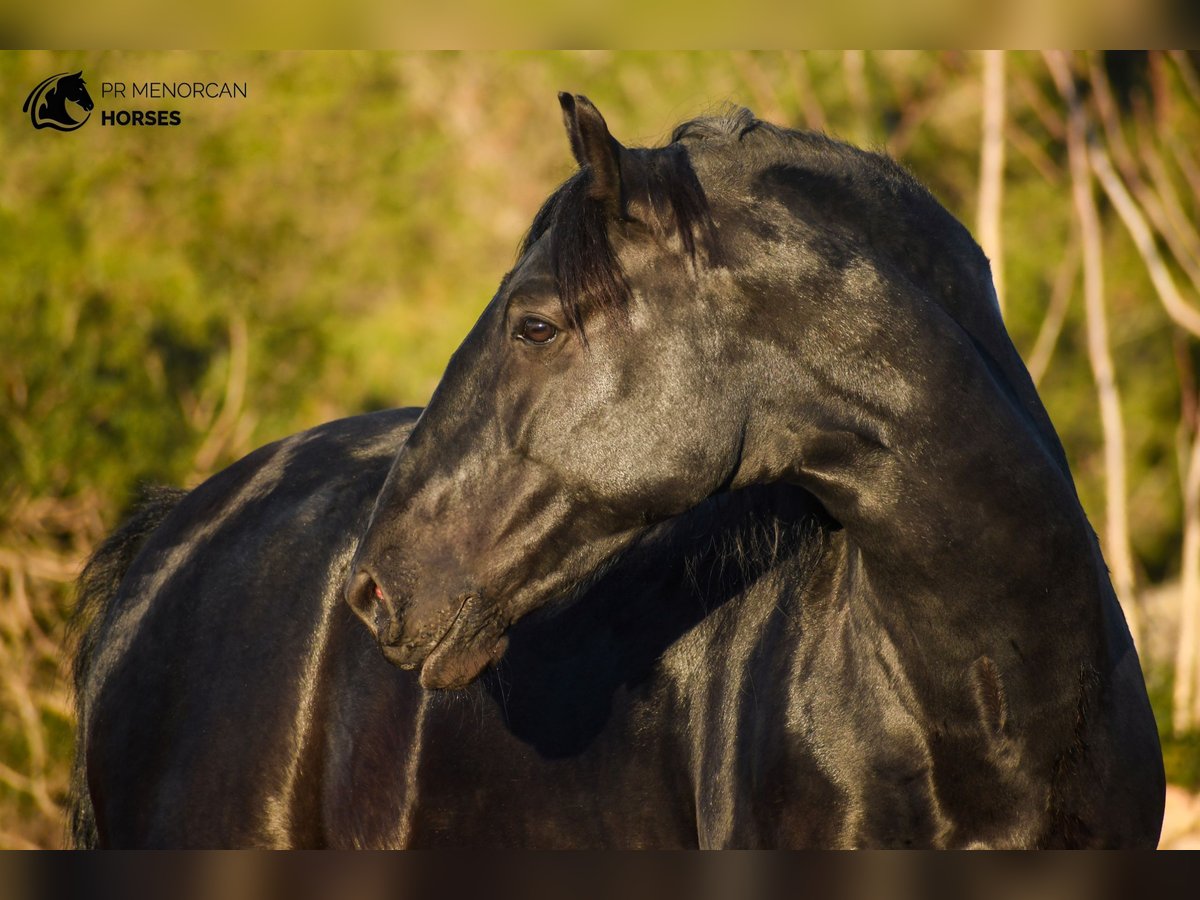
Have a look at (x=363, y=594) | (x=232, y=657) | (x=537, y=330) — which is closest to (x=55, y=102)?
(x=232, y=657)

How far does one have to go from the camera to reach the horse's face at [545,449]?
244 cm

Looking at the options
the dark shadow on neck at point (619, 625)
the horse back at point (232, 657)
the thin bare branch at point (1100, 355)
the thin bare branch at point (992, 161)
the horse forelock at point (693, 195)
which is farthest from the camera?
the thin bare branch at point (992, 161)

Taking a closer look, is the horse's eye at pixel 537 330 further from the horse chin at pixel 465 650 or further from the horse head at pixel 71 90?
the horse head at pixel 71 90

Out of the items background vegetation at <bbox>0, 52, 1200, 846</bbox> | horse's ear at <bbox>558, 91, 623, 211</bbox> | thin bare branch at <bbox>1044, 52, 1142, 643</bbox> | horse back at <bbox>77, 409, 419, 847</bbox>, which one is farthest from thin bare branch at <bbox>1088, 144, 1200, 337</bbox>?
horse's ear at <bbox>558, 91, 623, 211</bbox>

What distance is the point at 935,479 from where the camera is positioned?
2430 millimetres

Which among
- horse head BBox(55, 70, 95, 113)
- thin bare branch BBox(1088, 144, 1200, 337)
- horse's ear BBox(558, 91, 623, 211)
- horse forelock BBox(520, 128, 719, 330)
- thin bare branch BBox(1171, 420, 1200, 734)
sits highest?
horse head BBox(55, 70, 95, 113)

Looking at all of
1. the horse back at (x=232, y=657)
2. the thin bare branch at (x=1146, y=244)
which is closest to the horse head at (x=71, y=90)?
the horse back at (x=232, y=657)

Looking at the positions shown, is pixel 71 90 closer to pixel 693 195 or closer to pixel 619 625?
pixel 619 625

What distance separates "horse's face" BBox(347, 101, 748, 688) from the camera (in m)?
2.44

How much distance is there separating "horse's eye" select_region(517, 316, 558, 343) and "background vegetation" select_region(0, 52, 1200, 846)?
18.2 feet

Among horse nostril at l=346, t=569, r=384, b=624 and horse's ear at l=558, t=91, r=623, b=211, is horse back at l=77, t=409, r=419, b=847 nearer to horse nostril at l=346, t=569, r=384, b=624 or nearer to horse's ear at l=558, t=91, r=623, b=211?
Answer: horse nostril at l=346, t=569, r=384, b=624

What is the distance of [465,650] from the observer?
2586 millimetres
